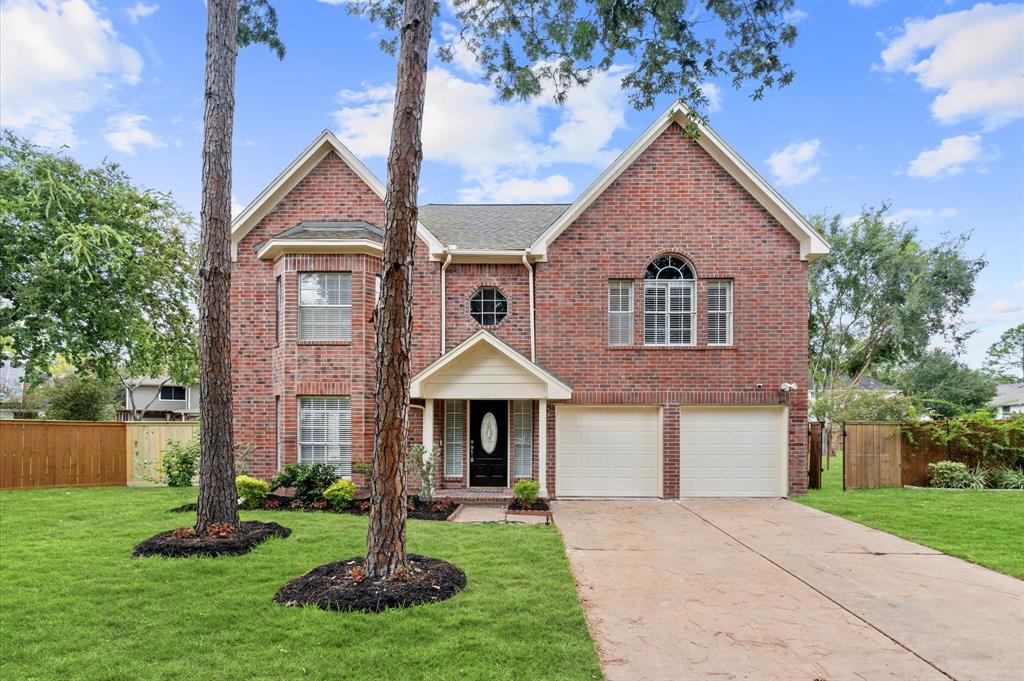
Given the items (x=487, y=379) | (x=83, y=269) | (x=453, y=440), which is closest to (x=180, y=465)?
(x=83, y=269)

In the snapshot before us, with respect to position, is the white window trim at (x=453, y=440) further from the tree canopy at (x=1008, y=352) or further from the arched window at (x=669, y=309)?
the tree canopy at (x=1008, y=352)

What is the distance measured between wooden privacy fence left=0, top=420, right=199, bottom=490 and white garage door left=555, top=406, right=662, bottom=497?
971 centimetres

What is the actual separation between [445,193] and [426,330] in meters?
6.48

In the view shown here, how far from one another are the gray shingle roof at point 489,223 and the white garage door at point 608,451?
161 inches

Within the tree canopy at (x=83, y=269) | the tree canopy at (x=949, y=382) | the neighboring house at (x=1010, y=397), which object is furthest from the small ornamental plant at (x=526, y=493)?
the neighboring house at (x=1010, y=397)

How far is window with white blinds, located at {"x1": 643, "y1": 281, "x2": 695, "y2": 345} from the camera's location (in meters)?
11.8

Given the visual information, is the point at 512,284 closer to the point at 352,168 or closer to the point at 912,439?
the point at 352,168

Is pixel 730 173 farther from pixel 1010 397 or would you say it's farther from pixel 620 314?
pixel 1010 397

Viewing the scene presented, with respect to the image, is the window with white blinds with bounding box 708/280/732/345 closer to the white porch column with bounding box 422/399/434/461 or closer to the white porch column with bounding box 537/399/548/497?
the white porch column with bounding box 537/399/548/497

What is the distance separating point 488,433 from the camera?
11.8m

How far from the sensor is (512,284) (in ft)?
38.8

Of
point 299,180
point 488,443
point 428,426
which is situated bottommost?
point 488,443

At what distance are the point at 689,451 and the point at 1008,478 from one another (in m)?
8.25

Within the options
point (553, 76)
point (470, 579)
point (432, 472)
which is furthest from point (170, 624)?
point (553, 76)
